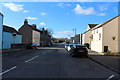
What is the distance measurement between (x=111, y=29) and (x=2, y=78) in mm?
25014

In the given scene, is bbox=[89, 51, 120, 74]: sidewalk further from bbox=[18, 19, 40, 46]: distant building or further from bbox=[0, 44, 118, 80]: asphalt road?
bbox=[18, 19, 40, 46]: distant building

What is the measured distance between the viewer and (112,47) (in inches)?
1170

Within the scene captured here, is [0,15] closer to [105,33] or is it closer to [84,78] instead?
[105,33]

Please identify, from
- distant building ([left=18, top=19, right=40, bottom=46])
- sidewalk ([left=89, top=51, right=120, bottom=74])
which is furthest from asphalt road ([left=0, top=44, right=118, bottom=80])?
distant building ([left=18, top=19, right=40, bottom=46])

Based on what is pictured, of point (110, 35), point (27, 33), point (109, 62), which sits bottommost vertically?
point (109, 62)

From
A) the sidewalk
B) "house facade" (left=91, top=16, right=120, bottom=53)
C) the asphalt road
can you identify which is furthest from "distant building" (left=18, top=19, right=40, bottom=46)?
the asphalt road

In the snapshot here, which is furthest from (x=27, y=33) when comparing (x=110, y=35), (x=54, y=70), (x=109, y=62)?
(x=54, y=70)

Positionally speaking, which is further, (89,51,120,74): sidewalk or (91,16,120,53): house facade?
(91,16,120,53): house facade

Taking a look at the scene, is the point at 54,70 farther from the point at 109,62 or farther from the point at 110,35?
the point at 110,35

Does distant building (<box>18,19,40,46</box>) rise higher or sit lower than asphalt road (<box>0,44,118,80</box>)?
higher

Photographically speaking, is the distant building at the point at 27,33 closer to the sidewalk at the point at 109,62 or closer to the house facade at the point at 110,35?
the house facade at the point at 110,35

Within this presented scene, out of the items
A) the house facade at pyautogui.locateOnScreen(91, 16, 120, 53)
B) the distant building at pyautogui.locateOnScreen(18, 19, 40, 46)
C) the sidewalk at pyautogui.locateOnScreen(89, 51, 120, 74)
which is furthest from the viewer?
the distant building at pyautogui.locateOnScreen(18, 19, 40, 46)

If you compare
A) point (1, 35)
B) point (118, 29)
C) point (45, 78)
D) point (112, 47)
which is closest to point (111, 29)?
point (118, 29)

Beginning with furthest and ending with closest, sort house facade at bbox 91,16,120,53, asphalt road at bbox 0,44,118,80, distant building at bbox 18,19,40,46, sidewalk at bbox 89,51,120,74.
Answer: distant building at bbox 18,19,40,46 < house facade at bbox 91,16,120,53 < sidewalk at bbox 89,51,120,74 < asphalt road at bbox 0,44,118,80
